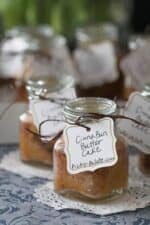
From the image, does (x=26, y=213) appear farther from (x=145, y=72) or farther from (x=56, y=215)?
(x=145, y=72)

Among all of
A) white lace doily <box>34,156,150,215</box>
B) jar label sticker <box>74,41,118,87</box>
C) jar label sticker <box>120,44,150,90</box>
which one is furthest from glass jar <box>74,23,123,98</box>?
white lace doily <box>34,156,150,215</box>

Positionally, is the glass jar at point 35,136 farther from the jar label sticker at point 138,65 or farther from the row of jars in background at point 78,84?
the jar label sticker at point 138,65

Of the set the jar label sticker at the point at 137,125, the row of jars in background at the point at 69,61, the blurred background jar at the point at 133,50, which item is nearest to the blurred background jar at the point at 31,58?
the row of jars in background at the point at 69,61

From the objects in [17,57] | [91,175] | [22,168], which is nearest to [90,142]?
[91,175]

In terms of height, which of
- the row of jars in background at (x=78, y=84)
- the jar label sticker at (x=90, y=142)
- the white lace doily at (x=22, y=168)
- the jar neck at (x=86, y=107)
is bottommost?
the white lace doily at (x=22, y=168)

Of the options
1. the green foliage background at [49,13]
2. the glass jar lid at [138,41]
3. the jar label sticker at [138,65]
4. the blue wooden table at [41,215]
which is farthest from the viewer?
the green foliage background at [49,13]

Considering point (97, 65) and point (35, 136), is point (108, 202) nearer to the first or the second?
point (35, 136)

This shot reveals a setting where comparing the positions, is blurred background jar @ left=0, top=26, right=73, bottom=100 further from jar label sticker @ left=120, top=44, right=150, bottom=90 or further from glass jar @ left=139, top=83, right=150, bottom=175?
glass jar @ left=139, top=83, right=150, bottom=175
